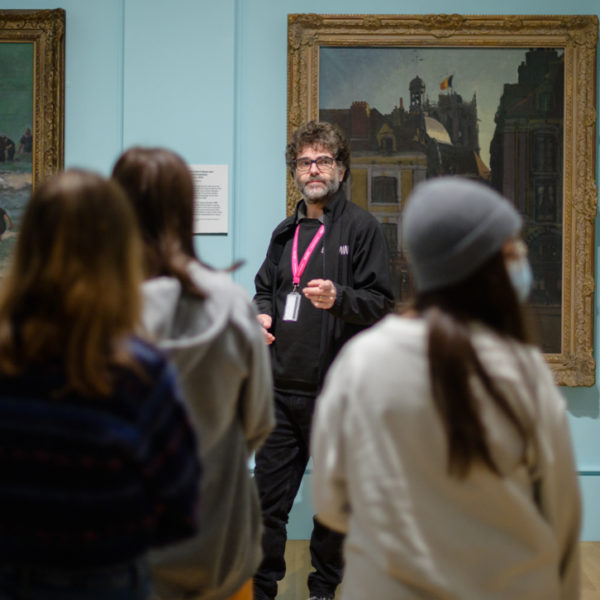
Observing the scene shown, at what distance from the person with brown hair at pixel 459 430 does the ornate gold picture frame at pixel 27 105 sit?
11.9 feet

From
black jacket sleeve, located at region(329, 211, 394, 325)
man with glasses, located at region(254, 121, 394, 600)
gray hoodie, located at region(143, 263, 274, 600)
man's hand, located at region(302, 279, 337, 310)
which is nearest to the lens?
gray hoodie, located at region(143, 263, 274, 600)

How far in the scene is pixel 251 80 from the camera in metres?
4.58

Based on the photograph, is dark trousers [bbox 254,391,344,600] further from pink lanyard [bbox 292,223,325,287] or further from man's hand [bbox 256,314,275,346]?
pink lanyard [bbox 292,223,325,287]

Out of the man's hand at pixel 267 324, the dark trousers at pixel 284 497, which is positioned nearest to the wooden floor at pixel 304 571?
the dark trousers at pixel 284 497

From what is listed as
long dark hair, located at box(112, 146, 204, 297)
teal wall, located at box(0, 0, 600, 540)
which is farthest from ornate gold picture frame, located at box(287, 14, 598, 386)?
long dark hair, located at box(112, 146, 204, 297)

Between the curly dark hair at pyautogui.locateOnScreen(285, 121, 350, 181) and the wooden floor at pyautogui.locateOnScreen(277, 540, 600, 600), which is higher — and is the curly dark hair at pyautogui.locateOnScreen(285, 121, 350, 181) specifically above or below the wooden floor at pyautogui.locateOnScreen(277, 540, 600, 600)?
above

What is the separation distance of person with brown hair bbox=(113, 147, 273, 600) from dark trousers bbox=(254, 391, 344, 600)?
161cm

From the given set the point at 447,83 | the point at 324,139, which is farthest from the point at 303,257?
the point at 447,83

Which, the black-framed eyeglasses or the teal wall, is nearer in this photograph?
the black-framed eyeglasses

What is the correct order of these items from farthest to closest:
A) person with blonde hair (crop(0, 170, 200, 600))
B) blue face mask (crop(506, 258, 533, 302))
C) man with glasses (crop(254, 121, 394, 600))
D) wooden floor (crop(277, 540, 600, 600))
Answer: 1. wooden floor (crop(277, 540, 600, 600))
2. man with glasses (crop(254, 121, 394, 600))
3. blue face mask (crop(506, 258, 533, 302))
4. person with blonde hair (crop(0, 170, 200, 600))

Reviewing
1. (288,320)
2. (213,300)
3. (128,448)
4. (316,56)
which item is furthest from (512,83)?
(128,448)

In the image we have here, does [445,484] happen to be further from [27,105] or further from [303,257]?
[27,105]

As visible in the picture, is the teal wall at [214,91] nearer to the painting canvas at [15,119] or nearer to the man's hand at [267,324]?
the painting canvas at [15,119]

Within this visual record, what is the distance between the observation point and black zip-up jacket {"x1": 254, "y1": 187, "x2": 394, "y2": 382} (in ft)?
11.2
